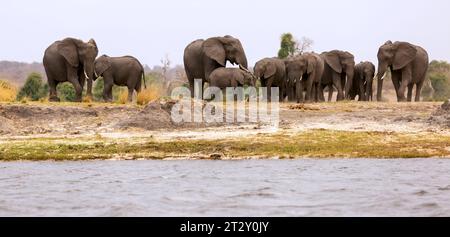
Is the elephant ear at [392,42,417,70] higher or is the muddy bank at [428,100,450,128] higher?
the elephant ear at [392,42,417,70]

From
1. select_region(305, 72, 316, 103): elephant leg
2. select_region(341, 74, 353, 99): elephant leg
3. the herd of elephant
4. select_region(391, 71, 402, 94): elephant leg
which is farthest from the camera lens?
select_region(341, 74, 353, 99): elephant leg

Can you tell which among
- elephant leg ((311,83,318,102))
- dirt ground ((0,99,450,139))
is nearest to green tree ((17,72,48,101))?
elephant leg ((311,83,318,102))

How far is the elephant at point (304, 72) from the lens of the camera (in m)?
36.8

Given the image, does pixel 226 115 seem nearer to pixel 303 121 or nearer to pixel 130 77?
pixel 303 121

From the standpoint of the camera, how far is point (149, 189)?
13250mm

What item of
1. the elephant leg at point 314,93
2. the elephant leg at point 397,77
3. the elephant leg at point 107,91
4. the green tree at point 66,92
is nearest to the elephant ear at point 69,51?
the elephant leg at point 107,91

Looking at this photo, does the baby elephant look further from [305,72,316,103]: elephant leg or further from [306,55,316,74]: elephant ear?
[305,72,316,103]: elephant leg

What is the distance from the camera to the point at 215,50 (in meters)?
35.9

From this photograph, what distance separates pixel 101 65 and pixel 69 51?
2.46 m

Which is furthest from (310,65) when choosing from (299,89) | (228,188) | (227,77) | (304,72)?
(228,188)

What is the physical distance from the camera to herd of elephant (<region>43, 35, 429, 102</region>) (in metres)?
32.8

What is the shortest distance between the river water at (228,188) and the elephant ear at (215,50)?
58.8ft

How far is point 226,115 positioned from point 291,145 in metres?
5.88
